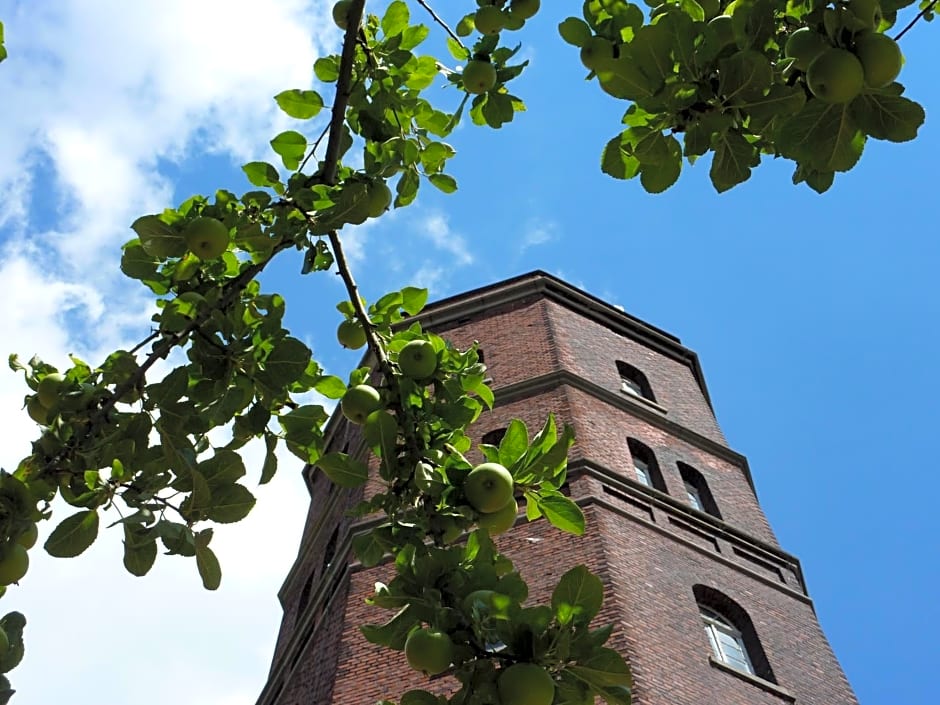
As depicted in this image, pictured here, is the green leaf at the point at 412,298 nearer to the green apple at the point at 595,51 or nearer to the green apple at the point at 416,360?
the green apple at the point at 416,360

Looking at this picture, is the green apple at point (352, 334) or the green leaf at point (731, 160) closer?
the green leaf at point (731, 160)

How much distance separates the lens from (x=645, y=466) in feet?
56.1

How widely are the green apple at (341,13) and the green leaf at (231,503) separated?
1.85 meters

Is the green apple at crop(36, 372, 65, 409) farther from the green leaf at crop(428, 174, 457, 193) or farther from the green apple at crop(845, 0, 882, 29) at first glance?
the green apple at crop(845, 0, 882, 29)

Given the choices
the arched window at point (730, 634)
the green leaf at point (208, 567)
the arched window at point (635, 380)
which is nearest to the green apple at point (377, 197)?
the green leaf at point (208, 567)

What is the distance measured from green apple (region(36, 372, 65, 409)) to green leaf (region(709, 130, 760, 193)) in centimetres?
239

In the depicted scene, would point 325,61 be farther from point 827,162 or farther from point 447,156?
point 827,162

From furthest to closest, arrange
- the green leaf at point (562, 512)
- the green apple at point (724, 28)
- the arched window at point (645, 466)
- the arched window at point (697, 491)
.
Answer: the arched window at point (697, 491) < the arched window at point (645, 466) < the green leaf at point (562, 512) < the green apple at point (724, 28)

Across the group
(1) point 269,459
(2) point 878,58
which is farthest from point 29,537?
(2) point 878,58

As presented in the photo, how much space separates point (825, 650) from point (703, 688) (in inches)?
133

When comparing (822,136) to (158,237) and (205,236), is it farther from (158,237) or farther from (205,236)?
(158,237)

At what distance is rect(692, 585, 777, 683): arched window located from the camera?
12.9 metres

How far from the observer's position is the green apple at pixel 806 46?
2682 millimetres

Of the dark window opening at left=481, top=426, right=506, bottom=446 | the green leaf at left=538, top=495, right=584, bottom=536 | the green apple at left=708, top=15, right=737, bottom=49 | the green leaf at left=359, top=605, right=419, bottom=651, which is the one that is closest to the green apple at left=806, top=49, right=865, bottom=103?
the green apple at left=708, top=15, right=737, bottom=49
